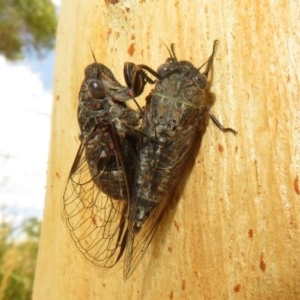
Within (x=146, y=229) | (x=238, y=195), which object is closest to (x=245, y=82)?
(x=238, y=195)

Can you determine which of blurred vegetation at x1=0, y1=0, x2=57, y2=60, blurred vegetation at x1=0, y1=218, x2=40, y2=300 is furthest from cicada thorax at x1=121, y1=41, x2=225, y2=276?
blurred vegetation at x1=0, y1=0, x2=57, y2=60

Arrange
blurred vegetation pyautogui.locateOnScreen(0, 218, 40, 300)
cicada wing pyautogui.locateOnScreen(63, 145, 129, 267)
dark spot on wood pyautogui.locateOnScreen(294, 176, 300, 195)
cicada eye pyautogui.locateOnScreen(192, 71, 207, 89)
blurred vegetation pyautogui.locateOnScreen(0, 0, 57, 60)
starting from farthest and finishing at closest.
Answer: blurred vegetation pyautogui.locateOnScreen(0, 0, 57, 60) < blurred vegetation pyautogui.locateOnScreen(0, 218, 40, 300) < cicada wing pyautogui.locateOnScreen(63, 145, 129, 267) < cicada eye pyautogui.locateOnScreen(192, 71, 207, 89) < dark spot on wood pyautogui.locateOnScreen(294, 176, 300, 195)

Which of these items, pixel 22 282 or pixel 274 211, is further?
pixel 22 282

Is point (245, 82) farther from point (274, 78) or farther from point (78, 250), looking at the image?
point (78, 250)

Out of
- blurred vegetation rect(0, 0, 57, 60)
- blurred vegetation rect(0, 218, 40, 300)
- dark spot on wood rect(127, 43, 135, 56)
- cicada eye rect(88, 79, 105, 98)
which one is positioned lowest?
blurred vegetation rect(0, 218, 40, 300)

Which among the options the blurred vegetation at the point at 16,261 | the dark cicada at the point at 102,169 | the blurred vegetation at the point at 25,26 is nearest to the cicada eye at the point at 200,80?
the dark cicada at the point at 102,169

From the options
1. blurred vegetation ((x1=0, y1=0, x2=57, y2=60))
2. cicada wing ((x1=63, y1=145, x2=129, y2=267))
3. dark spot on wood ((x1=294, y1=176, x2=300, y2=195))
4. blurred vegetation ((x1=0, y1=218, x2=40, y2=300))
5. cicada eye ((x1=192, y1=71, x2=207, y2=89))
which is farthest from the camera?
blurred vegetation ((x1=0, y1=0, x2=57, y2=60))

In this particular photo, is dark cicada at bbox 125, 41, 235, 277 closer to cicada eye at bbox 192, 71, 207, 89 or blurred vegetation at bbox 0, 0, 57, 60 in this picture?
cicada eye at bbox 192, 71, 207, 89

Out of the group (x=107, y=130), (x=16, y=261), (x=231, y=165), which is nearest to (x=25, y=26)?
(x=16, y=261)
